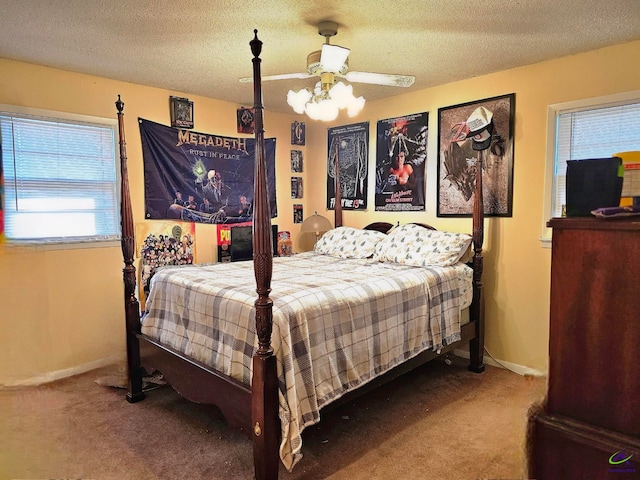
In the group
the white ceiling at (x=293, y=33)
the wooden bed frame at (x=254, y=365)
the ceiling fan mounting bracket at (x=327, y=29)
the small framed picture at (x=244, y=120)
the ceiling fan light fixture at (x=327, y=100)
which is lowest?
the wooden bed frame at (x=254, y=365)

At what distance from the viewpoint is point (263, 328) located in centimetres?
168

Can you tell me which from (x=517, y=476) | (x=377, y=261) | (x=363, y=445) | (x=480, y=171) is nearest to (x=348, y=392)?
(x=363, y=445)

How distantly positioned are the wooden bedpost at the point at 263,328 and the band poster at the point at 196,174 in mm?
2026

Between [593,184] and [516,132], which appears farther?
[516,132]

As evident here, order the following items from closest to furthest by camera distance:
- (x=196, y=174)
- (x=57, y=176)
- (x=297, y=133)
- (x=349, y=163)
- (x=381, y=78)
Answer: (x=57, y=176), (x=381, y=78), (x=196, y=174), (x=349, y=163), (x=297, y=133)

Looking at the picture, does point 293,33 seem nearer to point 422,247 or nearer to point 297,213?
point 422,247

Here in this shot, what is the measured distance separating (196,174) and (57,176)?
2246mm

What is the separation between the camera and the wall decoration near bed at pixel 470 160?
119 inches

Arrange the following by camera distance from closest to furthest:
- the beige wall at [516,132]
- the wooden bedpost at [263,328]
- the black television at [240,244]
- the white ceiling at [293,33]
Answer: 1. the wooden bedpost at [263,328]
2. the white ceiling at [293,33]
3. the beige wall at [516,132]
4. the black television at [240,244]

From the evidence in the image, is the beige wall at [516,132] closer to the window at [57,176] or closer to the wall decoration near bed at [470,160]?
the wall decoration near bed at [470,160]

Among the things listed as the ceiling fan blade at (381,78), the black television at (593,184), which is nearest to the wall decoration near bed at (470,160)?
the ceiling fan blade at (381,78)

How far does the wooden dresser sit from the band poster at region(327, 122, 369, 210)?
3285mm

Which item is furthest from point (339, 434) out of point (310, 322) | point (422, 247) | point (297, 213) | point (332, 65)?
point (297, 213)

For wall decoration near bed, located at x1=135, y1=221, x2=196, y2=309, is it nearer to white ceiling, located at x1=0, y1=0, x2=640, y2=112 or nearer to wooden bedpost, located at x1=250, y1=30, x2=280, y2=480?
white ceiling, located at x1=0, y1=0, x2=640, y2=112
